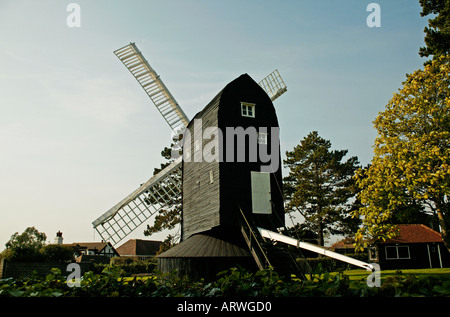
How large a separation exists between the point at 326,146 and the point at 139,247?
40.2 m

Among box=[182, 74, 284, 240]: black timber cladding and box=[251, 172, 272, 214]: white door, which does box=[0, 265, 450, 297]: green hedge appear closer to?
box=[182, 74, 284, 240]: black timber cladding

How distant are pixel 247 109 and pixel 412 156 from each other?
8.49m

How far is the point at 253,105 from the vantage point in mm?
19500

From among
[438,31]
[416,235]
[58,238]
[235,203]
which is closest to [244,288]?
[235,203]

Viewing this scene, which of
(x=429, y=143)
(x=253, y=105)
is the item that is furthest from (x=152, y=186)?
(x=429, y=143)

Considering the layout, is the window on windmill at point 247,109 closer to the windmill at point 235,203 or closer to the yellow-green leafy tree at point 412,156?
the windmill at point 235,203

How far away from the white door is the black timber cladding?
242 millimetres

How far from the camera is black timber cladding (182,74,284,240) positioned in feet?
57.0

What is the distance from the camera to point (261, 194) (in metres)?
18.1

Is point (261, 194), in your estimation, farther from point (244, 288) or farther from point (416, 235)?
point (416, 235)

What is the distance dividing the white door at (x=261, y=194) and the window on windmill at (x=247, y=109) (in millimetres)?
3337

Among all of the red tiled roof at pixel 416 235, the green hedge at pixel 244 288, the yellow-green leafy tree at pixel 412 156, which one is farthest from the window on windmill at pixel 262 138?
the red tiled roof at pixel 416 235

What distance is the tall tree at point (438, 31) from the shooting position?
735 inches
